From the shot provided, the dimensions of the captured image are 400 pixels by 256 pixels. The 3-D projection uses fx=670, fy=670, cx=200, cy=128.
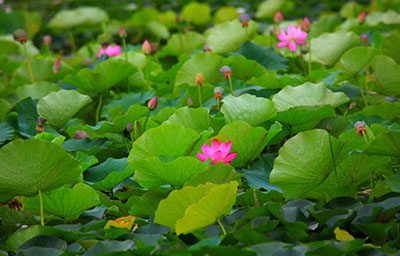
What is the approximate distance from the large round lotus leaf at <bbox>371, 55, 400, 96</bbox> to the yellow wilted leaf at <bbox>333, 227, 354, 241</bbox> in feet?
2.89

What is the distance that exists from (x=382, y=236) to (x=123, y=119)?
78 centimetres

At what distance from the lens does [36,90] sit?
2.14 metres

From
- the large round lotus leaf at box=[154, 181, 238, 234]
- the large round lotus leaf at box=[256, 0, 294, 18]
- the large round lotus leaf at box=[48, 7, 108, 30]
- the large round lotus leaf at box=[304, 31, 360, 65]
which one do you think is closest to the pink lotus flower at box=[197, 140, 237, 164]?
the large round lotus leaf at box=[154, 181, 238, 234]

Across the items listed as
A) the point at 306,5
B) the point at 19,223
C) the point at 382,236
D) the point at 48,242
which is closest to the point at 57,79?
the point at 19,223

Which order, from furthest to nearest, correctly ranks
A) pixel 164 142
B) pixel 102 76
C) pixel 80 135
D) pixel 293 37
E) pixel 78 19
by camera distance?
pixel 78 19 < pixel 293 37 < pixel 102 76 < pixel 80 135 < pixel 164 142

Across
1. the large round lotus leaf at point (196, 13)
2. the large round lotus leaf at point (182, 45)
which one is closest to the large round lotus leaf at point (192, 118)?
the large round lotus leaf at point (182, 45)

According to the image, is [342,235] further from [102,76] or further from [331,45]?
[331,45]

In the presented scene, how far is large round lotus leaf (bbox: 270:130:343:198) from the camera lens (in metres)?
1.32

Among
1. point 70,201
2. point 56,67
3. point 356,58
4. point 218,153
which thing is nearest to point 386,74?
point 356,58

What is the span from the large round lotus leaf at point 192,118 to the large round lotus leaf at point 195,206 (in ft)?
1.28

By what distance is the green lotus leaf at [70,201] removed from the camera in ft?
4.39

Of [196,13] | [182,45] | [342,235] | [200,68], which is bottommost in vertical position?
[196,13]

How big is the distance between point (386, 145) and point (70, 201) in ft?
2.07

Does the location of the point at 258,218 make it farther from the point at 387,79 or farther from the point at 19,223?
the point at 387,79
